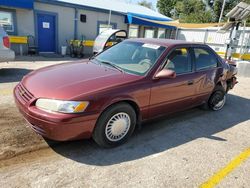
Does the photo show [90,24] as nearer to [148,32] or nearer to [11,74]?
[148,32]

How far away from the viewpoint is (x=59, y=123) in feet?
9.04

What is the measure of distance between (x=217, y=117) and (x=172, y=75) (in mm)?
2223

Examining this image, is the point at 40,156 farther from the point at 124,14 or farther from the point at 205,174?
the point at 124,14

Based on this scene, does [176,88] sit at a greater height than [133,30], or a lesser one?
lesser

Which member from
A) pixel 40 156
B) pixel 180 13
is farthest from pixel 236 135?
pixel 180 13

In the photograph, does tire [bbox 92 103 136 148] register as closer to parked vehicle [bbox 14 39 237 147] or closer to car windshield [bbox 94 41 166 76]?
parked vehicle [bbox 14 39 237 147]

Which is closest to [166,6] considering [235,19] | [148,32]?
[148,32]

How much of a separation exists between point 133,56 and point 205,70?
165 centimetres

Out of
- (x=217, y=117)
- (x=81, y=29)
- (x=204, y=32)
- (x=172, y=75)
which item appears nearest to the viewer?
(x=172, y=75)

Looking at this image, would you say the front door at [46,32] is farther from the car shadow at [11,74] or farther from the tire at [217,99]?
the tire at [217,99]

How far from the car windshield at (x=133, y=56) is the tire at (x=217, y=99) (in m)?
2.11

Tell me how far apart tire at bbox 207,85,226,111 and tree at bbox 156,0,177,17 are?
48.4m

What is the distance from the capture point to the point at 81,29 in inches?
563

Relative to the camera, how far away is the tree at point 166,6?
49500 millimetres
